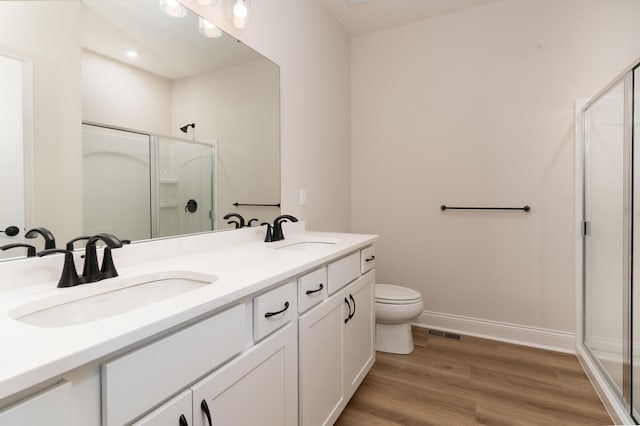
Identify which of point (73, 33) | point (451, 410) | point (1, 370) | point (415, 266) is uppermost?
point (73, 33)

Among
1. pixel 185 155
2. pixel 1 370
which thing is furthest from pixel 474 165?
pixel 1 370

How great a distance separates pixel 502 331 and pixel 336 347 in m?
1.70

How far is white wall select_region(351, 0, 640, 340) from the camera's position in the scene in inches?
91.0

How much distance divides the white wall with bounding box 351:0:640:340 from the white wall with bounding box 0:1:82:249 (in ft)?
7.53

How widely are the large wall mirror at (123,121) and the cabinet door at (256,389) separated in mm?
651

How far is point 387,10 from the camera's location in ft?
8.54

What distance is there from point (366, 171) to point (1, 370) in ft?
9.04

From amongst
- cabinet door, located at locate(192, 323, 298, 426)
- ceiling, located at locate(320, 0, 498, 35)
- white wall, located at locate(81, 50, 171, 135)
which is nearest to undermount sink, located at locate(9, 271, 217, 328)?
cabinet door, located at locate(192, 323, 298, 426)

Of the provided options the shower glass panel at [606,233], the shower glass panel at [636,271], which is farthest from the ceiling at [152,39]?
the shower glass panel at [606,233]

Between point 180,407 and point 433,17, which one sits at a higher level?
point 433,17

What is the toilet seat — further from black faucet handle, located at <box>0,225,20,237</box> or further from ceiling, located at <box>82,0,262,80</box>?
black faucet handle, located at <box>0,225,20,237</box>

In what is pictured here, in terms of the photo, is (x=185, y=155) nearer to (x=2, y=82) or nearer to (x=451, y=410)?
(x=2, y=82)

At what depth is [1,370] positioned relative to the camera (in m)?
0.47

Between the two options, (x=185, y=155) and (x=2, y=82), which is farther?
(x=185, y=155)
